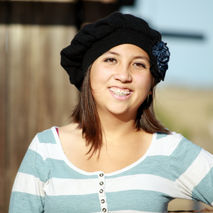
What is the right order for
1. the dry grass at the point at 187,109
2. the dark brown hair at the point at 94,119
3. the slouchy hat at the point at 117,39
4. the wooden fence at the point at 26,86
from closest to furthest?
the slouchy hat at the point at 117,39
the dark brown hair at the point at 94,119
the wooden fence at the point at 26,86
the dry grass at the point at 187,109

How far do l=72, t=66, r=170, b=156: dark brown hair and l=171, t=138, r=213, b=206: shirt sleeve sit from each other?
21cm

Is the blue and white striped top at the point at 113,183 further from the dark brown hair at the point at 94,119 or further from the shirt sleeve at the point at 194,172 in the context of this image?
the dark brown hair at the point at 94,119

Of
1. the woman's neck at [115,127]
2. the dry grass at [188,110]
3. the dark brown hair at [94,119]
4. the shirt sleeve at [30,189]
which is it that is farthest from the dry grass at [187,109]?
the shirt sleeve at [30,189]

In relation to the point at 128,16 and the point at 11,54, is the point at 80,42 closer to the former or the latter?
the point at 128,16

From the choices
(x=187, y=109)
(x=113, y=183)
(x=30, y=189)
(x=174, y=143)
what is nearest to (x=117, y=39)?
(x=174, y=143)

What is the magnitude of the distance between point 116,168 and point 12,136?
172cm

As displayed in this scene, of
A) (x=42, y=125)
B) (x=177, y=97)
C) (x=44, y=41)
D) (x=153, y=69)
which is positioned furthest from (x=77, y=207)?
(x=177, y=97)

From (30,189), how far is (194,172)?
859 millimetres

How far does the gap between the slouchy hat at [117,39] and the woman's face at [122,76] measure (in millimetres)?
35

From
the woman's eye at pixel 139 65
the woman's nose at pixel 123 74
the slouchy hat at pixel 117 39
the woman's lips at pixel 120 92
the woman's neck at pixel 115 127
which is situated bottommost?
the woman's neck at pixel 115 127

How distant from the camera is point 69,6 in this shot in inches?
134

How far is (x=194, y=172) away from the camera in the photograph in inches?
77.1

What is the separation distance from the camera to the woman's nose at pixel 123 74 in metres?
1.93

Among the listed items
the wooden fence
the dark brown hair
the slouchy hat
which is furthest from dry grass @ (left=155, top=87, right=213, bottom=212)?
the slouchy hat
